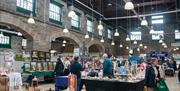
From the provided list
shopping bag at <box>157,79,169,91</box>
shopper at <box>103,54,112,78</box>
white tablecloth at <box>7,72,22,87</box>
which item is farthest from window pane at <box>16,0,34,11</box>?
shopping bag at <box>157,79,169,91</box>

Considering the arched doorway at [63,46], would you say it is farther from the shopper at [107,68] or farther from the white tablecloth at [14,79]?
the white tablecloth at [14,79]

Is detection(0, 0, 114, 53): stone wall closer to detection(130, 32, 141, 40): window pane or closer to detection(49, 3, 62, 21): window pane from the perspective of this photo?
detection(49, 3, 62, 21): window pane

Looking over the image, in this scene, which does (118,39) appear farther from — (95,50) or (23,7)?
(23,7)

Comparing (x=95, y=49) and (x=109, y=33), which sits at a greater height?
(x=109, y=33)

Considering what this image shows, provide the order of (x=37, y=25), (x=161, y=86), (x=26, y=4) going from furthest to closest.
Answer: (x=37, y=25) → (x=26, y=4) → (x=161, y=86)

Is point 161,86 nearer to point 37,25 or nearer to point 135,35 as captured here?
point 37,25

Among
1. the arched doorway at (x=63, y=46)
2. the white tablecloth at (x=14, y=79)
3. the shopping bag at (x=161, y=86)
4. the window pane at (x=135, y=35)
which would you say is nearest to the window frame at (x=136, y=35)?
the window pane at (x=135, y=35)

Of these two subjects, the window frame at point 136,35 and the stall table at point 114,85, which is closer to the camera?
the stall table at point 114,85

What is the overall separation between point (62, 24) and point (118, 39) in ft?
50.7

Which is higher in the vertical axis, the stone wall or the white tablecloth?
the stone wall

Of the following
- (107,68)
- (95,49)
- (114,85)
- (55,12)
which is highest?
(55,12)

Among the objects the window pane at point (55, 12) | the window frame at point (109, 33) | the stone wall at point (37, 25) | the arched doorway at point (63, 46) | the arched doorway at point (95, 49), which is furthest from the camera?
the window frame at point (109, 33)

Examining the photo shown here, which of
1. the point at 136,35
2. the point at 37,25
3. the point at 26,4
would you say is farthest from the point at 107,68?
the point at 136,35

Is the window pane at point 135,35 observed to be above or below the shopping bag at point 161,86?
above
